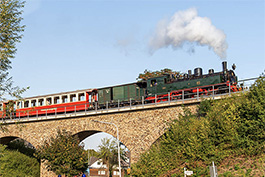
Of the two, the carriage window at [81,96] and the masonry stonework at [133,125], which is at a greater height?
the carriage window at [81,96]

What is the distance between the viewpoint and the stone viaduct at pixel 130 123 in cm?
2823

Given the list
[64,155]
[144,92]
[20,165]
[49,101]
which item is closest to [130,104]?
[144,92]

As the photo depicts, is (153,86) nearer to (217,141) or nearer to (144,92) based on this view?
(144,92)

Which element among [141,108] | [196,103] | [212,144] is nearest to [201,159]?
[212,144]

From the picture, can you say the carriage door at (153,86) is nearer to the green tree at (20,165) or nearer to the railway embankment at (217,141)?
the railway embankment at (217,141)

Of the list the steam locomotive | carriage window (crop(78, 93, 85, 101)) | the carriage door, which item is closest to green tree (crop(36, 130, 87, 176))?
the steam locomotive

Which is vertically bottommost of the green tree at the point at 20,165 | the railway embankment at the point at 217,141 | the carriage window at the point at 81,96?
the green tree at the point at 20,165

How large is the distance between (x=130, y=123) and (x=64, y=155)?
27.6ft

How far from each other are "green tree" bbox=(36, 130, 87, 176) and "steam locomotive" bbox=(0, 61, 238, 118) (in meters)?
3.89

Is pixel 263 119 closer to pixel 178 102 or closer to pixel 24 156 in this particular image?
pixel 178 102

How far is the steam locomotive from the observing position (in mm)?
28359

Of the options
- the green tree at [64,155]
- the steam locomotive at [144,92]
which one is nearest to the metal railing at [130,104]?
the steam locomotive at [144,92]

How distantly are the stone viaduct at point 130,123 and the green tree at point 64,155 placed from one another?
1.64m

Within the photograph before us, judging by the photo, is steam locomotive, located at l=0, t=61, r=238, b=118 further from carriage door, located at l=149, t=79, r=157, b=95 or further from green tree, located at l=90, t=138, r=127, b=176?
green tree, located at l=90, t=138, r=127, b=176
